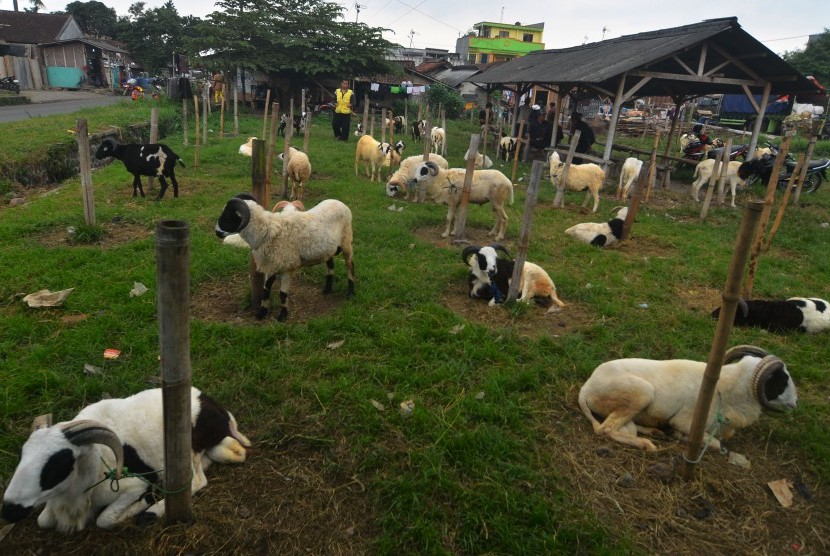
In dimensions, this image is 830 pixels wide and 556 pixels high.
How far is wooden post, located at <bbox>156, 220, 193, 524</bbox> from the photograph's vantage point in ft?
7.71

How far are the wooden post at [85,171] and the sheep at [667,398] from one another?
7926mm

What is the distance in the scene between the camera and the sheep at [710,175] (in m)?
13.4

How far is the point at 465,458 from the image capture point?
365 centimetres

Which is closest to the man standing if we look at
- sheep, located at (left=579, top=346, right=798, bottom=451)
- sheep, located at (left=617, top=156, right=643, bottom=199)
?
sheep, located at (left=617, top=156, right=643, bottom=199)

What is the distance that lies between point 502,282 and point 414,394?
9.04 ft

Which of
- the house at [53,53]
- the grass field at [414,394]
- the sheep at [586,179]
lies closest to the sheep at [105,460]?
the grass field at [414,394]

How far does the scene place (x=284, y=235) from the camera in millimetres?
5562

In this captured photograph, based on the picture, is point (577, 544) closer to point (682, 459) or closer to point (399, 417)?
point (682, 459)

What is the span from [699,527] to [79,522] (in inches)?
154

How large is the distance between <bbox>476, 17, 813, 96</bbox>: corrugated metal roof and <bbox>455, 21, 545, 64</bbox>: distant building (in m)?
45.0

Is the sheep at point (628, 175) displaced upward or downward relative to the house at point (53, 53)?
downward

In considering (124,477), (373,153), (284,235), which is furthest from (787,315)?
(373,153)

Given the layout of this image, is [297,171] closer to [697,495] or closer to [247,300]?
[247,300]

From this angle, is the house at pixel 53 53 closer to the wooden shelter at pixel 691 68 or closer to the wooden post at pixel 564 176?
the wooden shelter at pixel 691 68
